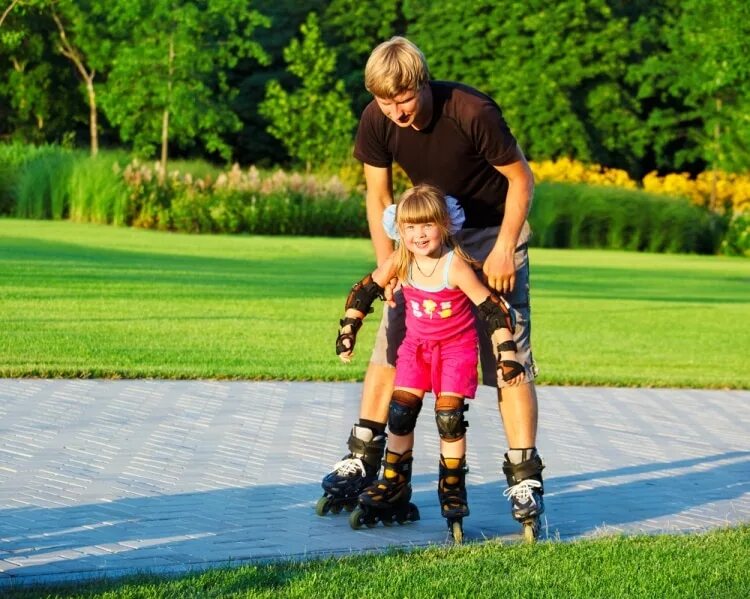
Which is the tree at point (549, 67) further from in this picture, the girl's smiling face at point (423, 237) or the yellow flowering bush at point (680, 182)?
the girl's smiling face at point (423, 237)

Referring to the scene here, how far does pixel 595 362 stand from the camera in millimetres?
12680

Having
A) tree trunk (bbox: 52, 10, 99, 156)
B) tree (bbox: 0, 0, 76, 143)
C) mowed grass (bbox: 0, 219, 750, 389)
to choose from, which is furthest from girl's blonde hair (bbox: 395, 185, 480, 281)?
tree (bbox: 0, 0, 76, 143)

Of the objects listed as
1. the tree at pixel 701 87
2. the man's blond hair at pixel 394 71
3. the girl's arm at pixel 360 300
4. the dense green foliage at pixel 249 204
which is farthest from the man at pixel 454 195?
the tree at pixel 701 87

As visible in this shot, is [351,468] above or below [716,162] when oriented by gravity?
below

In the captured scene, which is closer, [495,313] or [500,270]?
[495,313]

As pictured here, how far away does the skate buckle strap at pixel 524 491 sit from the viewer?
552cm

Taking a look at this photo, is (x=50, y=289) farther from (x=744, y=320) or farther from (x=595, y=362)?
(x=744, y=320)

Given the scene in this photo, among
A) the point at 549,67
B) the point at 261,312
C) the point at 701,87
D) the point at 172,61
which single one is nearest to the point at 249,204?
the point at 172,61

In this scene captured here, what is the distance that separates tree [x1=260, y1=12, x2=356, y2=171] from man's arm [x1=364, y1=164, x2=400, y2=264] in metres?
43.5

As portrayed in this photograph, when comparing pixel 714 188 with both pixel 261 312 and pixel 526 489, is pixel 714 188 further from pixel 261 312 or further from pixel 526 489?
pixel 526 489

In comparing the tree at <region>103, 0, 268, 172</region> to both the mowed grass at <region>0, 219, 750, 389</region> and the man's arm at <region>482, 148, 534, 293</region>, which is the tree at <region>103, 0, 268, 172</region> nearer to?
the mowed grass at <region>0, 219, 750, 389</region>

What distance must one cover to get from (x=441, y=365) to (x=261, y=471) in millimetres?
1482

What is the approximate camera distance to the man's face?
17.4 ft

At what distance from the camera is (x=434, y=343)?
5590 mm
